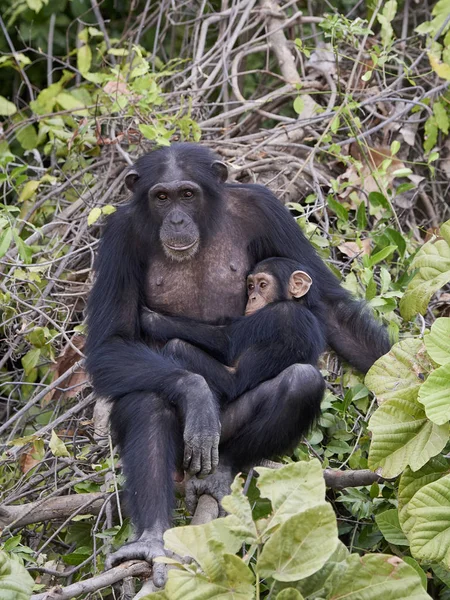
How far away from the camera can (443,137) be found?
343 inches

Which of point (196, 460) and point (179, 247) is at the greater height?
point (179, 247)

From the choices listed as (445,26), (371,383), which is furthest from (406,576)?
(445,26)

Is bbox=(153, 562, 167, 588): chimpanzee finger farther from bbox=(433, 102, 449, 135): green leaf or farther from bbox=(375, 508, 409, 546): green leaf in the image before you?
bbox=(433, 102, 449, 135): green leaf

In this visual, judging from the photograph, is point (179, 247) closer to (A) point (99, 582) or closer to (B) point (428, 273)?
(B) point (428, 273)

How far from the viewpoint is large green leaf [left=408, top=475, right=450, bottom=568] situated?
13.8 ft

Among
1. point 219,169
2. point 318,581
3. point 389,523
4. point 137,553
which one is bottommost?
point 389,523

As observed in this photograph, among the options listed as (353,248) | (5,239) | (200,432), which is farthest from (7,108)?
(200,432)

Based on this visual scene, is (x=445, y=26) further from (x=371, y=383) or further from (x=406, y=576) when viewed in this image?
(x=406, y=576)

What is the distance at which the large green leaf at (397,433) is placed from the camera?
4.62 m

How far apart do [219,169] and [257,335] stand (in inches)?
44.9

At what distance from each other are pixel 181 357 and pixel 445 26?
4.16 meters

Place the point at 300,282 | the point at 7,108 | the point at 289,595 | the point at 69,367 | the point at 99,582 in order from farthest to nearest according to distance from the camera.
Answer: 1. the point at 7,108
2. the point at 69,367
3. the point at 300,282
4. the point at 99,582
5. the point at 289,595

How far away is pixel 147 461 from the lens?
489 cm

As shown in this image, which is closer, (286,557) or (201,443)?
(286,557)
